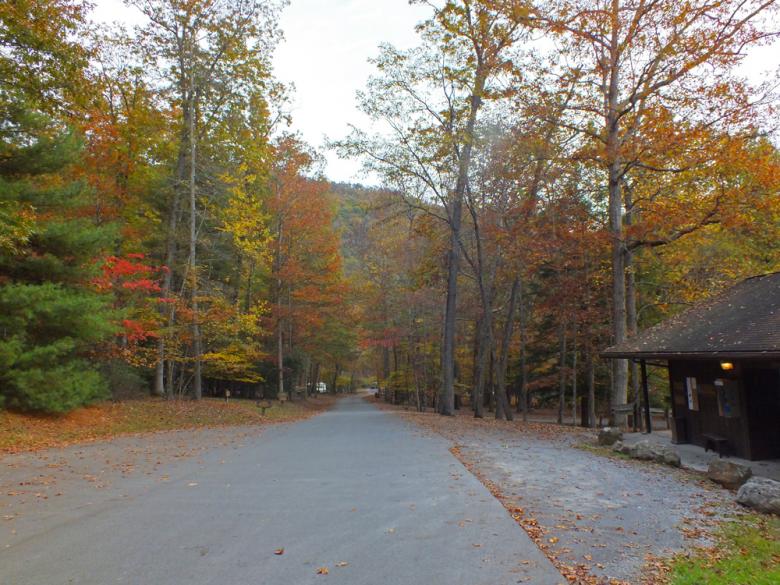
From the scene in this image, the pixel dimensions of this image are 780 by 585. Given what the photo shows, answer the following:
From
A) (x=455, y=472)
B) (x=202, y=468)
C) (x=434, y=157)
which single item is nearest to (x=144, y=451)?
(x=202, y=468)

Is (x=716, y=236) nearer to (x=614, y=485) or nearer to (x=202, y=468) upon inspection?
(x=614, y=485)

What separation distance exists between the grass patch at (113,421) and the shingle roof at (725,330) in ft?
42.3

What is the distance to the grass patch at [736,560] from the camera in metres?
4.37

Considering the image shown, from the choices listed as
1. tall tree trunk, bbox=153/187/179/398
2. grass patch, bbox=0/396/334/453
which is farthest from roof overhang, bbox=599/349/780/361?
tall tree trunk, bbox=153/187/179/398

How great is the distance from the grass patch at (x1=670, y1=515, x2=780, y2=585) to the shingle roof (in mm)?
3866

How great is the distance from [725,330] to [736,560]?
714cm

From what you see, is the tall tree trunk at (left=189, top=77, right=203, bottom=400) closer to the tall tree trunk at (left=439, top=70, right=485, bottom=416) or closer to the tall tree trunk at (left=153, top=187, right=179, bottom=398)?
the tall tree trunk at (left=153, top=187, right=179, bottom=398)

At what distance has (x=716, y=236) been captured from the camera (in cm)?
1856

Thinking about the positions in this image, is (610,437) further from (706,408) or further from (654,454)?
(706,408)

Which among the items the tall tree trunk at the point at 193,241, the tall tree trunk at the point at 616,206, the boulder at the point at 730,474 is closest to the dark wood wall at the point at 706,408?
the tall tree trunk at the point at 616,206

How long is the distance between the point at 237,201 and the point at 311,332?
12130 millimetres

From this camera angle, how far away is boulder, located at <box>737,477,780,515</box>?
21.9 feet

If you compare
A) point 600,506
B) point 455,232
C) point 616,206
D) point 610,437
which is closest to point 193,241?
point 455,232

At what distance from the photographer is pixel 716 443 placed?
11359 millimetres
